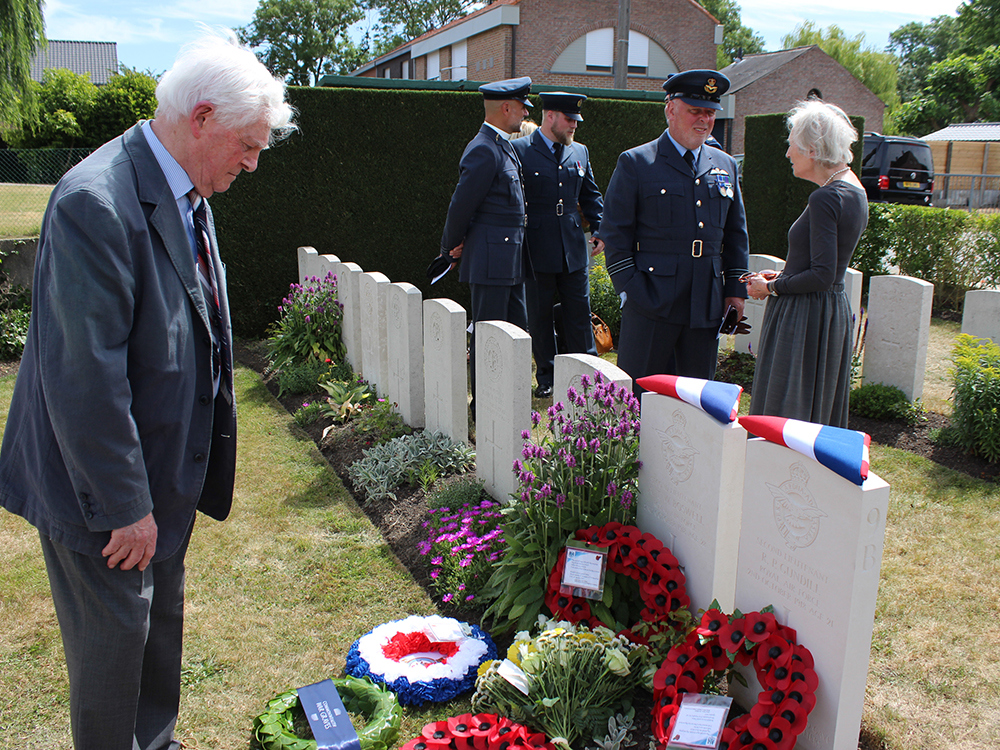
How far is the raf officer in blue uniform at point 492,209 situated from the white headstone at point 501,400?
1.25 meters

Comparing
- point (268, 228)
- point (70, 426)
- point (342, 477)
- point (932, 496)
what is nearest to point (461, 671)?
point (70, 426)

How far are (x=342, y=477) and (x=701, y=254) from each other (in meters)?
2.58

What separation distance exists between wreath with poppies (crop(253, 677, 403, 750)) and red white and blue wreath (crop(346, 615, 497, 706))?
77mm

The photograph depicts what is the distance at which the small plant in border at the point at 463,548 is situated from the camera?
3.50 m

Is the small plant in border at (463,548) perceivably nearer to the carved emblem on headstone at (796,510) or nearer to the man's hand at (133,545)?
the carved emblem on headstone at (796,510)

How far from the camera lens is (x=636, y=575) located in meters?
2.94

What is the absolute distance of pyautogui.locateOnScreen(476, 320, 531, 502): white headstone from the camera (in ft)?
12.6

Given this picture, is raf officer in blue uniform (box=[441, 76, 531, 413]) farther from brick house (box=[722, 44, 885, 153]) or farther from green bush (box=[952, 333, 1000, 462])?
brick house (box=[722, 44, 885, 153])

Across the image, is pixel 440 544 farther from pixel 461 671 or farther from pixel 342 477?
pixel 342 477

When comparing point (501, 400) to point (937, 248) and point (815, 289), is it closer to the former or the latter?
point (815, 289)

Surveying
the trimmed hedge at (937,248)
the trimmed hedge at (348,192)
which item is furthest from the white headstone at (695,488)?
the trimmed hedge at (937,248)

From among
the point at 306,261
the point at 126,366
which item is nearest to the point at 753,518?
the point at 126,366

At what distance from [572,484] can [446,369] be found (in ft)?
5.75

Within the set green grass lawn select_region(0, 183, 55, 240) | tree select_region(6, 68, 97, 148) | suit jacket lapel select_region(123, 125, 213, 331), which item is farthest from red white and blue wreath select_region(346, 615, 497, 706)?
tree select_region(6, 68, 97, 148)
